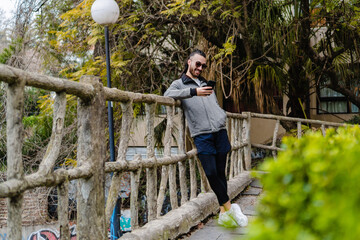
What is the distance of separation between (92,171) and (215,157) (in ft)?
6.10

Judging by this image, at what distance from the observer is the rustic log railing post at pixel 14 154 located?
1.85 m

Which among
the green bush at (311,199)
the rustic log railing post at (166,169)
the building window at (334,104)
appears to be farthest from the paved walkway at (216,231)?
the building window at (334,104)

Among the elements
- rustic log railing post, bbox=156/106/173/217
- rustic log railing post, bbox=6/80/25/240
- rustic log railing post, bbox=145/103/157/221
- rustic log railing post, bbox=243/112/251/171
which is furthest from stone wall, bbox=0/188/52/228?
rustic log railing post, bbox=6/80/25/240

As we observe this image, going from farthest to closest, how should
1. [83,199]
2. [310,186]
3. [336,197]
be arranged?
[83,199] < [310,186] < [336,197]

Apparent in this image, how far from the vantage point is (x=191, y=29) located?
928 cm

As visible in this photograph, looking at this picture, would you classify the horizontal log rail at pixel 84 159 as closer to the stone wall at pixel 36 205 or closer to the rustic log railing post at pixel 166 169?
the rustic log railing post at pixel 166 169

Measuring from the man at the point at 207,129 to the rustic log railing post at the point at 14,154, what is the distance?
87.6 inches

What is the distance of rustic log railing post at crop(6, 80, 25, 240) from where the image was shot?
1.85 metres

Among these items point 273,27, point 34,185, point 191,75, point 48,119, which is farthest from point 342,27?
point 34,185

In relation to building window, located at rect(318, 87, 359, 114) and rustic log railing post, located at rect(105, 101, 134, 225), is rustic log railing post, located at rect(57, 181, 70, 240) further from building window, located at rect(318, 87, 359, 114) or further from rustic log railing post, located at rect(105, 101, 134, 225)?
building window, located at rect(318, 87, 359, 114)

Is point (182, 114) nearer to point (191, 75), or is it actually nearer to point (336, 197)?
point (191, 75)

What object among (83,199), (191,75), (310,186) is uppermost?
(191,75)

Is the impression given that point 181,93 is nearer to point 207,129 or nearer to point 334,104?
point 207,129

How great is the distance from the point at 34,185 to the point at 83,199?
648 millimetres
